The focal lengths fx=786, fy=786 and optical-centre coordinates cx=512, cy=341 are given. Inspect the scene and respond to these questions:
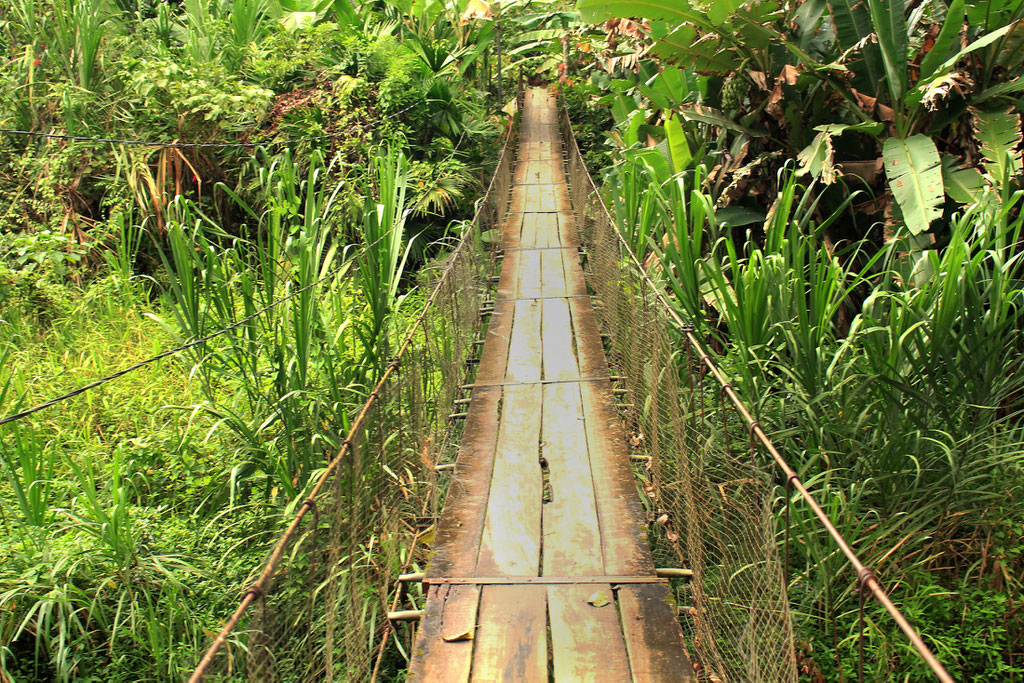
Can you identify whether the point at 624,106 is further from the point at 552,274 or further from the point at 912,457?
the point at 912,457

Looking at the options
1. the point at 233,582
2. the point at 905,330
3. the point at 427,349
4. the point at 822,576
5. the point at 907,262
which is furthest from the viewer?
the point at 907,262

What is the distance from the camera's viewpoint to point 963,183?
4496 millimetres

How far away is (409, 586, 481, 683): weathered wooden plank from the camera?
236 cm

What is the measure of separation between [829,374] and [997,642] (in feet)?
3.72

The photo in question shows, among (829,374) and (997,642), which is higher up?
(829,374)

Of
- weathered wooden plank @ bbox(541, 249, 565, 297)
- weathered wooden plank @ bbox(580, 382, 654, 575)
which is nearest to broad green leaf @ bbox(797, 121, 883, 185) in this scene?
weathered wooden plank @ bbox(580, 382, 654, 575)

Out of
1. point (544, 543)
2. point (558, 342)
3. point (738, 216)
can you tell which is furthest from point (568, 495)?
point (738, 216)

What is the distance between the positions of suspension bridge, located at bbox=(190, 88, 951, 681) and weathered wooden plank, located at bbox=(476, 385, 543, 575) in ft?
0.03

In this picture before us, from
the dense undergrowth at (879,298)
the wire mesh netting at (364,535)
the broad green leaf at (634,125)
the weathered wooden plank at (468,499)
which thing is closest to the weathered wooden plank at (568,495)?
the weathered wooden plank at (468,499)

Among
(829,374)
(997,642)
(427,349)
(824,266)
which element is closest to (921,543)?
(997,642)

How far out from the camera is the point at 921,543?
3072 mm

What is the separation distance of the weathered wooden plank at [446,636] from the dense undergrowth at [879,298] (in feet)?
3.68

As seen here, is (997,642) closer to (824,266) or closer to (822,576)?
(822,576)

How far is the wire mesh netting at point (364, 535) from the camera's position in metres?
1.99
